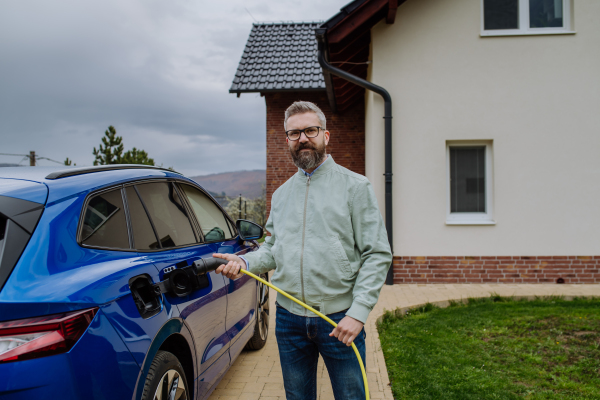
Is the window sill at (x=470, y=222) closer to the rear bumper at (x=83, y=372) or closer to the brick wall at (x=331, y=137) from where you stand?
the brick wall at (x=331, y=137)

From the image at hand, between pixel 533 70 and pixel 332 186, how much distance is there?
6.86 meters

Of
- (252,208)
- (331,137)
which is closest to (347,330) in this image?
(331,137)

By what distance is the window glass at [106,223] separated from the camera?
196 centimetres

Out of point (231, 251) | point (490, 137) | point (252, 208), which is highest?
point (490, 137)

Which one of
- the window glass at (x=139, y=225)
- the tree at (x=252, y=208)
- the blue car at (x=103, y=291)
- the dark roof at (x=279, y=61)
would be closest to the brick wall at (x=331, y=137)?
the dark roof at (x=279, y=61)

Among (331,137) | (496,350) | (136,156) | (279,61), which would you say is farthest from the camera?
(136,156)

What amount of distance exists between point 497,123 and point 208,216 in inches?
227

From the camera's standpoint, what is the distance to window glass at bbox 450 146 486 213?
768 centimetres

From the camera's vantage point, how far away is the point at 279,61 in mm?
12789

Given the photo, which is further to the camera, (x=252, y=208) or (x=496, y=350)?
(x=252, y=208)

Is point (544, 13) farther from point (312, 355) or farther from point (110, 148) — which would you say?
point (110, 148)

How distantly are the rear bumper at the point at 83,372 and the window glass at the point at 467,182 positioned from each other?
22.1ft

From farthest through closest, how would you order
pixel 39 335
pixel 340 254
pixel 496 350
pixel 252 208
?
pixel 252 208 < pixel 496 350 < pixel 340 254 < pixel 39 335

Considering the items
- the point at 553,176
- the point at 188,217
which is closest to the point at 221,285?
the point at 188,217
